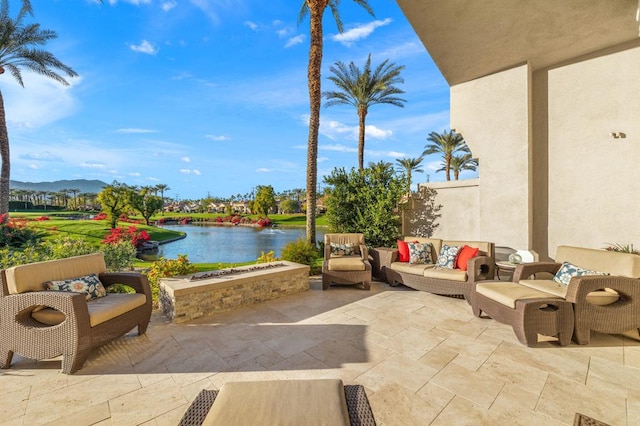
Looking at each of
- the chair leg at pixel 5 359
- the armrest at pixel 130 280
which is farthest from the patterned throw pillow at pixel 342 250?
the chair leg at pixel 5 359

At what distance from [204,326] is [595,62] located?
27.4ft

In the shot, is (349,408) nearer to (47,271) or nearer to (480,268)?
(47,271)

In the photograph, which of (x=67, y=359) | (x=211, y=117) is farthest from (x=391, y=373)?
(x=211, y=117)

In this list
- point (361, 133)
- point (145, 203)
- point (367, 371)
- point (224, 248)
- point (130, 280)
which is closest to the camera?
point (367, 371)

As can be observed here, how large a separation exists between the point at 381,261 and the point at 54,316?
193 inches

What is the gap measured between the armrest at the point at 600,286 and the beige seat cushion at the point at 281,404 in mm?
3096

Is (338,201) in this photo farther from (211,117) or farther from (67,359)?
(211,117)

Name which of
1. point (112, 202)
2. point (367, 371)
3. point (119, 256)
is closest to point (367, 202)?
point (367, 371)

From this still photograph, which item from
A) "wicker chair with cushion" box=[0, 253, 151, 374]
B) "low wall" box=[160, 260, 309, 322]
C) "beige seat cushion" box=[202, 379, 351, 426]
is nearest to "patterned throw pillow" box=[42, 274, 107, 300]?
"wicker chair with cushion" box=[0, 253, 151, 374]

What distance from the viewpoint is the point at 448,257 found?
495 cm

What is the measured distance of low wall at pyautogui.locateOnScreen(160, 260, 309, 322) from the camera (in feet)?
12.5

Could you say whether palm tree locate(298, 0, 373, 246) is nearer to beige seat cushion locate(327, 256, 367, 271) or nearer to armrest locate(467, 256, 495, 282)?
beige seat cushion locate(327, 256, 367, 271)

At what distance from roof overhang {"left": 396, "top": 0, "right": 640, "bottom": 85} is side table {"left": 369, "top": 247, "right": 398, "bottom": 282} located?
14.1 feet

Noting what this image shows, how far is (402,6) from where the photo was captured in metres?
4.82
